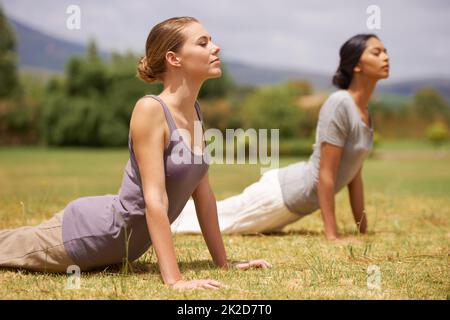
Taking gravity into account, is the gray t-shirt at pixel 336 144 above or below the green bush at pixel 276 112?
above

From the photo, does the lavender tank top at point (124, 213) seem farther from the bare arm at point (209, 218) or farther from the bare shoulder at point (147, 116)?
the bare arm at point (209, 218)

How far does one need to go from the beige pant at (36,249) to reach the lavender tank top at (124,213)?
57 mm

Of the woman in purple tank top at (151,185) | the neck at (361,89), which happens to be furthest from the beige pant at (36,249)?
the neck at (361,89)

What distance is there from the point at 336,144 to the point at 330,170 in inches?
8.9

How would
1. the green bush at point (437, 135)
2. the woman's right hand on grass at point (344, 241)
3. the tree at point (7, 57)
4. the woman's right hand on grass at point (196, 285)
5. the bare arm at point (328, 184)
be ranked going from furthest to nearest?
the tree at point (7, 57), the green bush at point (437, 135), the bare arm at point (328, 184), the woman's right hand on grass at point (344, 241), the woman's right hand on grass at point (196, 285)

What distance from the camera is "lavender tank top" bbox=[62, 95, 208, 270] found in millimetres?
3639

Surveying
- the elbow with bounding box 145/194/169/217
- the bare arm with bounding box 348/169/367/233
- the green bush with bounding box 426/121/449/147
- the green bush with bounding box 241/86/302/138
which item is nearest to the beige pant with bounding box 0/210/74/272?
the elbow with bounding box 145/194/169/217

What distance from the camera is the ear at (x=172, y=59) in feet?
12.1

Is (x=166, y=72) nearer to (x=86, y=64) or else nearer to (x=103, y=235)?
(x=103, y=235)

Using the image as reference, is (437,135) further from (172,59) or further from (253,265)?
(172,59)

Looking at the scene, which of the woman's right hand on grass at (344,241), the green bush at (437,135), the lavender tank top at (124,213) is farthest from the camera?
the green bush at (437,135)

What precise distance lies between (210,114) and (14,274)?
4039 centimetres
